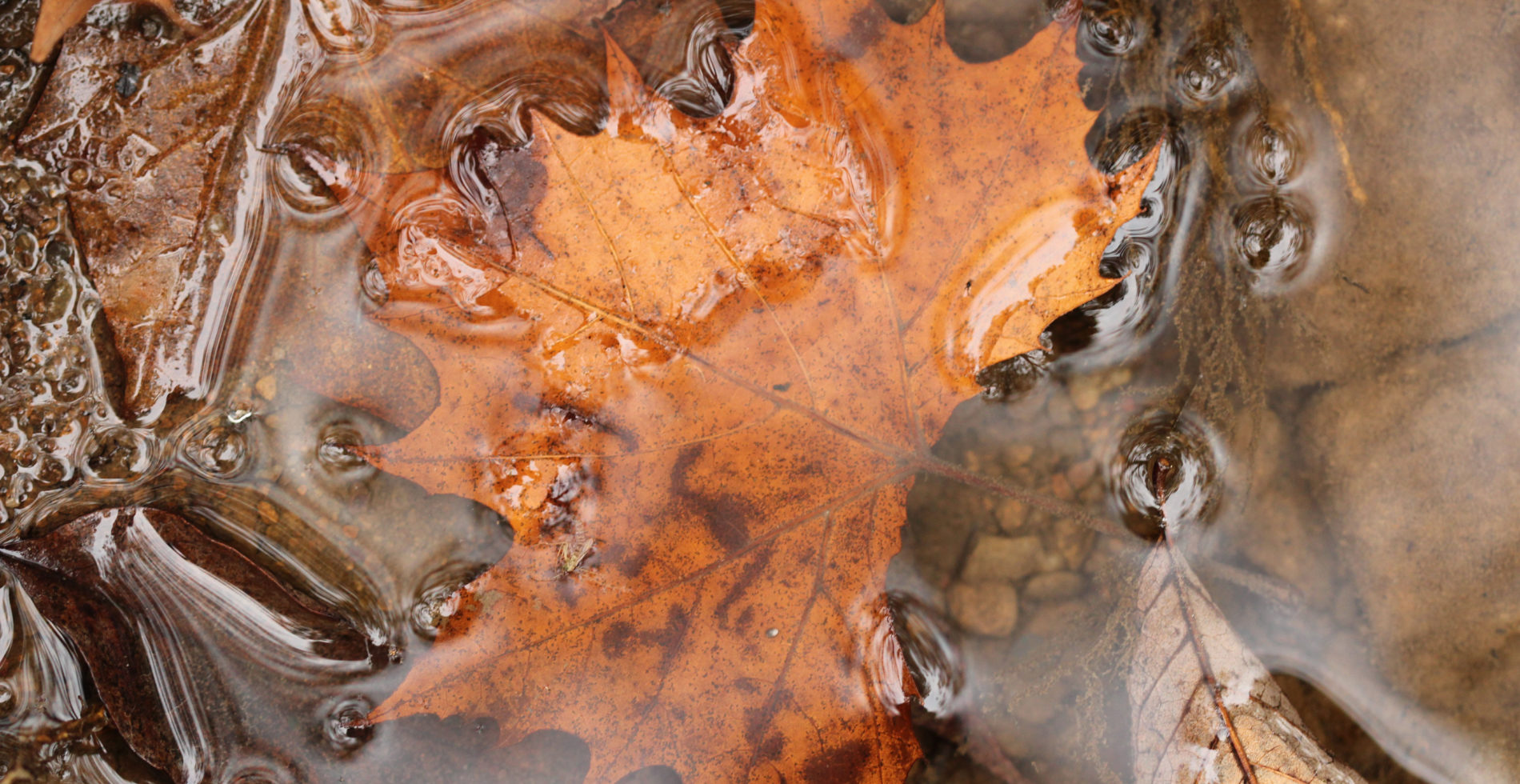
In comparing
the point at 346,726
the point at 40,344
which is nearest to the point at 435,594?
the point at 346,726

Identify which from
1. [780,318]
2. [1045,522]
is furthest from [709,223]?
[1045,522]

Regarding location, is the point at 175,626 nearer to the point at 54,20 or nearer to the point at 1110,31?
the point at 54,20

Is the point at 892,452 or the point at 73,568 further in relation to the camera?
the point at 73,568

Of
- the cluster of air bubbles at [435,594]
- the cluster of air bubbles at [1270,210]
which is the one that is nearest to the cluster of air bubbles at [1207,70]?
the cluster of air bubbles at [1270,210]

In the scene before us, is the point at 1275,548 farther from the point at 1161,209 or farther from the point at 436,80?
the point at 436,80

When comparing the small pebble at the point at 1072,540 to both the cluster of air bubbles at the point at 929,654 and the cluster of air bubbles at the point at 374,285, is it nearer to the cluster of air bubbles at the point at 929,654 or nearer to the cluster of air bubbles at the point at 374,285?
the cluster of air bubbles at the point at 929,654

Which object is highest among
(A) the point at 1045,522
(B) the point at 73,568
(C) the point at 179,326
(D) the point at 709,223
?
(D) the point at 709,223
